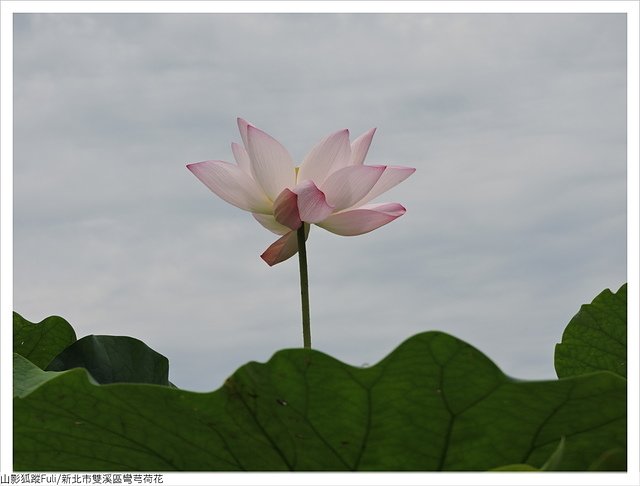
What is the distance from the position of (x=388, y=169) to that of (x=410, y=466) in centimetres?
53

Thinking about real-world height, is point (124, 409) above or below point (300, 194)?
below

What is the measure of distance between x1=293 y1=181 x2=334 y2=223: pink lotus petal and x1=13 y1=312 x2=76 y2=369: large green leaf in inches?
16.1

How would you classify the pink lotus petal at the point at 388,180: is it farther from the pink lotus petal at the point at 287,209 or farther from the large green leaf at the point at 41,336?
the large green leaf at the point at 41,336

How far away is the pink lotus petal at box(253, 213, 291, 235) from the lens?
1124 mm

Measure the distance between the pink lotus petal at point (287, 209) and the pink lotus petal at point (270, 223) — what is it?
4 centimetres

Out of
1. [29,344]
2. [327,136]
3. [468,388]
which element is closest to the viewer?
[468,388]

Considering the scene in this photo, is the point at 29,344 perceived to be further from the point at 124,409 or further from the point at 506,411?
the point at 506,411

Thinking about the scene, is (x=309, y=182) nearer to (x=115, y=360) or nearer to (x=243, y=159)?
(x=243, y=159)

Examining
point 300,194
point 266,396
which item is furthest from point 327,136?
point 266,396

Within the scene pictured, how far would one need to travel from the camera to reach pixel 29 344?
1188 mm

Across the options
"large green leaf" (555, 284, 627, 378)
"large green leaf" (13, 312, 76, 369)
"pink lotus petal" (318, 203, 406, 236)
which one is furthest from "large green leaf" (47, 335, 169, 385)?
"large green leaf" (555, 284, 627, 378)

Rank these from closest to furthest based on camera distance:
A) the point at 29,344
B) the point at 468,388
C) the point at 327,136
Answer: the point at 468,388 < the point at 327,136 < the point at 29,344

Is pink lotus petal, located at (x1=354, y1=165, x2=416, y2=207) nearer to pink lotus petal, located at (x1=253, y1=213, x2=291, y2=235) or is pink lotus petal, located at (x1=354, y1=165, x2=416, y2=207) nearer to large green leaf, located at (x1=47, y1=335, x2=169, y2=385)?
pink lotus petal, located at (x1=253, y1=213, x2=291, y2=235)

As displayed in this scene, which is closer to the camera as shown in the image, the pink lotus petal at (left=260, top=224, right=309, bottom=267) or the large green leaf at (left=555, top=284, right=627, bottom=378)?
the large green leaf at (left=555, top=284, right=627, bottom=378)
